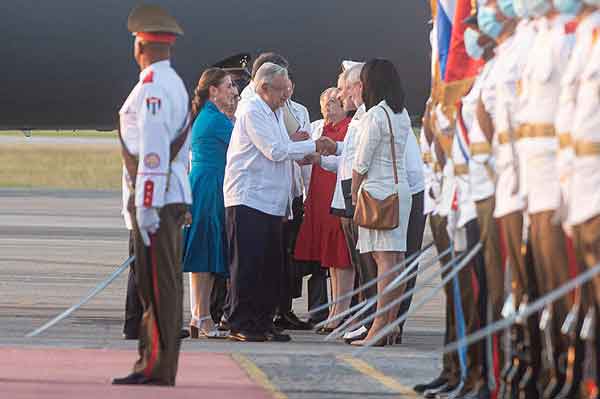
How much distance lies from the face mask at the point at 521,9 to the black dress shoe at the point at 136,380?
7.65 feet

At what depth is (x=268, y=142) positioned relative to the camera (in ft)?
32.8

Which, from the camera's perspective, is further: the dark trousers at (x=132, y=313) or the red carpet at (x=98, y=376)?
the dark trousers at (x=132, y=313)

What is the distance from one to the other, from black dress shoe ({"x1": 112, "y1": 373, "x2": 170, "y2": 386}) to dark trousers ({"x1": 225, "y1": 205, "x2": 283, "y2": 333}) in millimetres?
2714

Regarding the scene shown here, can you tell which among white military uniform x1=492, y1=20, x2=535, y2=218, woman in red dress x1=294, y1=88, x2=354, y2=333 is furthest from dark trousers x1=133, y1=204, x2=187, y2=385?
woman in red dress x1=294, y1=88, x2=354, y2=333

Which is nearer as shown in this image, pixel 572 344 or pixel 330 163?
pixel 572 344

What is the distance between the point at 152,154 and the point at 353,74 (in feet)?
11.6

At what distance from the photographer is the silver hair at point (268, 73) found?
10.1 m

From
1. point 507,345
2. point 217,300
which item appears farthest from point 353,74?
point 507,345

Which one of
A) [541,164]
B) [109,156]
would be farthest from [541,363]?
[109,156]

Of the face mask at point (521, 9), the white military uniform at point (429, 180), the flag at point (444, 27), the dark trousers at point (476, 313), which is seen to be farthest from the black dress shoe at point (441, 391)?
the face mask at point (521, 9)

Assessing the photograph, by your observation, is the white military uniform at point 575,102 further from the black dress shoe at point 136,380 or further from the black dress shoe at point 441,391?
the black dress shoe at point 136,380

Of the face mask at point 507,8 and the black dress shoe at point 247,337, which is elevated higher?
the face mask at point 507,8

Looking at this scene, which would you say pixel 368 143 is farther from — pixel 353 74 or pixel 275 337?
pixel 275 337

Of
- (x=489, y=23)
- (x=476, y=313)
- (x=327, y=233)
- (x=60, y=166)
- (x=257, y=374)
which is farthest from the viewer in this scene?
(x=60, y=166)
